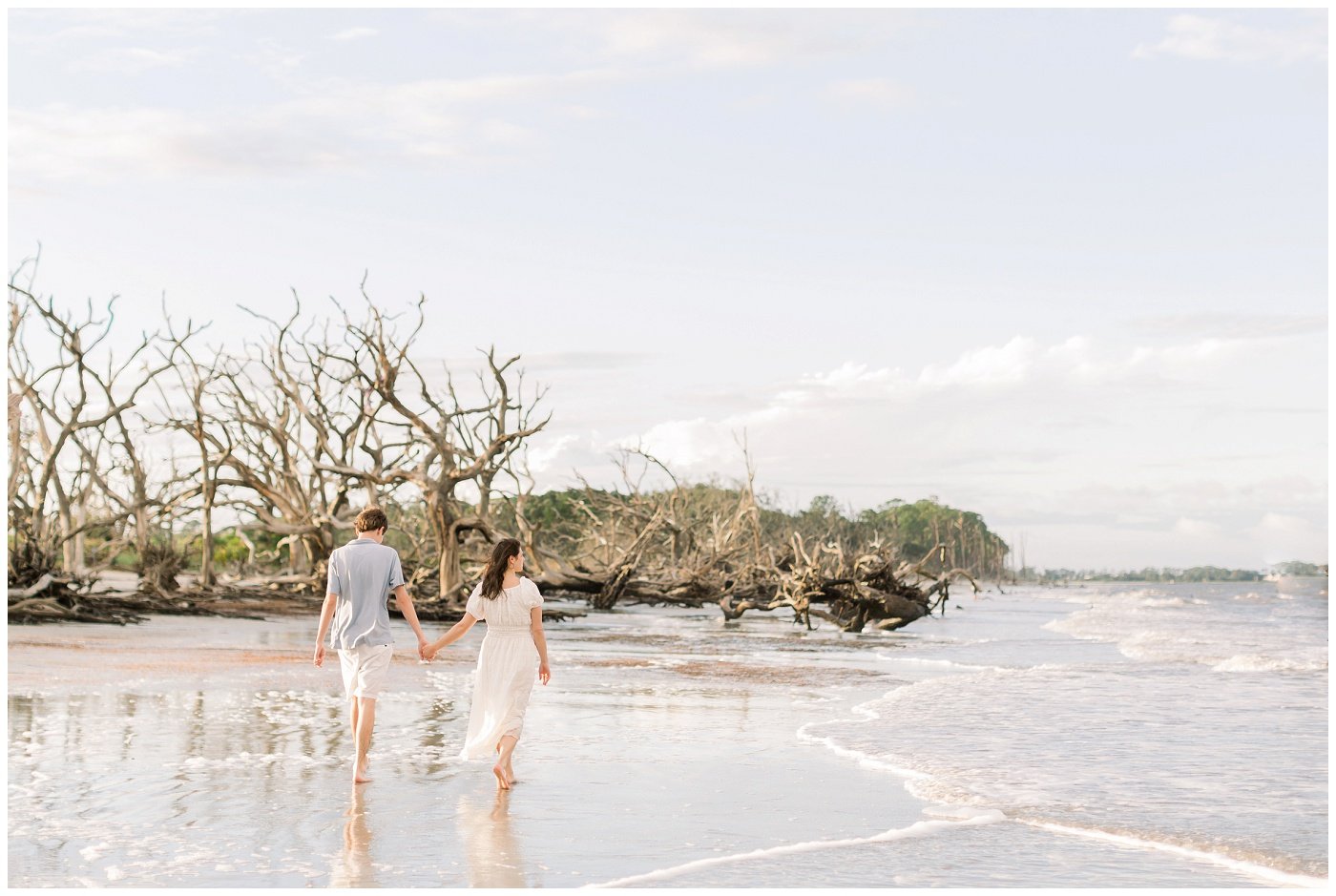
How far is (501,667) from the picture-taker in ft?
29.7

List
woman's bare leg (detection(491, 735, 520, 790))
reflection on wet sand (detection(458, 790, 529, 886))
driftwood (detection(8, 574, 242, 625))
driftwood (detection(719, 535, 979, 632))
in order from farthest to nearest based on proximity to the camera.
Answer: driftwood (detection(719, 535, 979, 632))
driftwood (detection(8, 574, 242, 625))
woman's bare leg (detection(491, 735, 520, 790))
reflection on wet sand (detection(458, 790, 529, 886))

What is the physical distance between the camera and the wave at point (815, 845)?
674cm

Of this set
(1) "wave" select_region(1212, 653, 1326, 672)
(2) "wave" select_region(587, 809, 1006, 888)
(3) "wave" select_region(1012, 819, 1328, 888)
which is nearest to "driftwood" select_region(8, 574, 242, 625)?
(1) "wave" select_region(1212, 653, 1326, 672)

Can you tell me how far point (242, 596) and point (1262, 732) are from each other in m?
26.4

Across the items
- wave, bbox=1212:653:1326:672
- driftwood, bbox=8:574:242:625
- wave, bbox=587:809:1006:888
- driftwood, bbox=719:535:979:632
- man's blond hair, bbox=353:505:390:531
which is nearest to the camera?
wave, bbox=587:809:1006:888

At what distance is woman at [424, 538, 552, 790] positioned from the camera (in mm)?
8945

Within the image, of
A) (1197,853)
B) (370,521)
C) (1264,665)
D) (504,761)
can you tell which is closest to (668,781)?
(504,761)

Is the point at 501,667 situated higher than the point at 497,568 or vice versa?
the point at 497,568

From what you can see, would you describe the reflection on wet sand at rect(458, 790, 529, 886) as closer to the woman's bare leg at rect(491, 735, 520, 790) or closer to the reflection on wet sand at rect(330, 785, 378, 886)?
the woman's bare leg at rect(491, 735, 520, 790)

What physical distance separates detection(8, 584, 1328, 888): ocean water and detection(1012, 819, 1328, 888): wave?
0.12 feet

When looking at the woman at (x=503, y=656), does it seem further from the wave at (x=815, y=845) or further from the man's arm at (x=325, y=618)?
the wave at (x=815, y=845)

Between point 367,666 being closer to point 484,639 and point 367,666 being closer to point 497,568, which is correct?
point 484,639

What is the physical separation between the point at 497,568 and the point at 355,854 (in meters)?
2.34

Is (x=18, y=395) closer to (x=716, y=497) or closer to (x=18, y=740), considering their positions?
(x=18, y=740)
